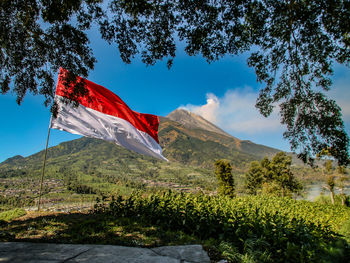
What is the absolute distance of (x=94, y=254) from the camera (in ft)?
9.36

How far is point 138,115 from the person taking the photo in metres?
9.25

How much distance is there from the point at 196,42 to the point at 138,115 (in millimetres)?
5239

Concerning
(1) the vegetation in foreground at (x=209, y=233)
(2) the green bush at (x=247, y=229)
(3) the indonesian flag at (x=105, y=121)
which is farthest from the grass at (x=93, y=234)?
(3) the indonesian flag at (x=105, y=121)

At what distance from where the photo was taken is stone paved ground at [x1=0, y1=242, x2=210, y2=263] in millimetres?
2635

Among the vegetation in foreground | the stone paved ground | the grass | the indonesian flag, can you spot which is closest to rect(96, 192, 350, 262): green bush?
the vegetation in foreground

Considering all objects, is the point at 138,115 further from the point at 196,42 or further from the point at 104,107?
the point at 196,42

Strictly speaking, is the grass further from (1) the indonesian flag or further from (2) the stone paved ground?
(1) the indonesian flag

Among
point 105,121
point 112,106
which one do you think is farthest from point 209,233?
point 112,106

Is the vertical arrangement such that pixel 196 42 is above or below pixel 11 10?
below

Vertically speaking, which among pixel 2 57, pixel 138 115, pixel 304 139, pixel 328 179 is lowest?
pixel 328 179

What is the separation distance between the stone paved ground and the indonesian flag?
14.7ft

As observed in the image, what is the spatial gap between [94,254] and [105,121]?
19.1 ft

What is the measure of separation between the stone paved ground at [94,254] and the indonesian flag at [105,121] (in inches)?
176

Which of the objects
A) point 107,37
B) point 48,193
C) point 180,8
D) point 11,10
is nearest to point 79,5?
point 107,37
